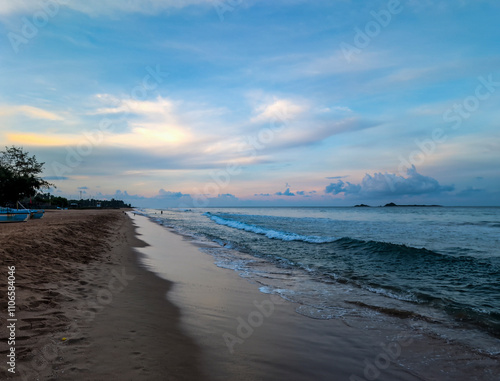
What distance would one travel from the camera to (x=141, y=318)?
5777 mm

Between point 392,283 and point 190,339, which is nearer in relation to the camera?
point 190,339

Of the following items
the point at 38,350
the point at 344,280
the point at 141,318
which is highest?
the point at 38,350

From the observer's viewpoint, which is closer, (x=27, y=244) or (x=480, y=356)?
(x=480, y=356)

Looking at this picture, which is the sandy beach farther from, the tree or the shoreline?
the tree

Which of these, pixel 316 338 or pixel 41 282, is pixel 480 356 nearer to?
pixel 316 338

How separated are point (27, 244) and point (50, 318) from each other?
7.23 m

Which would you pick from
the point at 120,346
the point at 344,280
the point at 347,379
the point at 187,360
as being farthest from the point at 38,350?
the point at 344,280

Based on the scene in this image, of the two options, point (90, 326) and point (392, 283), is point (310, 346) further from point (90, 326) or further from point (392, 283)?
point (392, 283)
